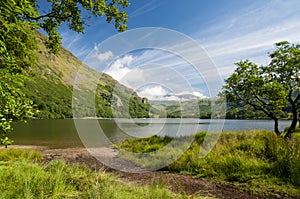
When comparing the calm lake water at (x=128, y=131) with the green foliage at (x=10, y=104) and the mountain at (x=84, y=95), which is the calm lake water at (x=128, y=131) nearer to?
the mountain at (x=84, y=95)

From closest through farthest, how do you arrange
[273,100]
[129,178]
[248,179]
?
[248,179]
[129,178]
[273,100]

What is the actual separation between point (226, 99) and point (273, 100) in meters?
2.89

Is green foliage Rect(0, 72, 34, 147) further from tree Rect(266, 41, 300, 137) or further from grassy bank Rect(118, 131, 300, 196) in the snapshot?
tree Rect(266, 41, 300, 137)

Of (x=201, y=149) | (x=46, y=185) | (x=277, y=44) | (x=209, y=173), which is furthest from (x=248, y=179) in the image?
(x=277, y=44)

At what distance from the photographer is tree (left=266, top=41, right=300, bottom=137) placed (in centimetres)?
1319

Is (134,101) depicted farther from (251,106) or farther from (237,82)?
(251,106)

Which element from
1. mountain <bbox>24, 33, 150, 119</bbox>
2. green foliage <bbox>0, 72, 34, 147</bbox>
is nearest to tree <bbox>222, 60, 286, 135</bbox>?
mountain <bbox>24, 33, 150, 119</bbox>

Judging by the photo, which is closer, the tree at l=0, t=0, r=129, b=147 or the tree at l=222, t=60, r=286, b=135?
the tree at l=0, t=0, r=129, b=147

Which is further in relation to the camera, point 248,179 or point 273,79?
point 273,79

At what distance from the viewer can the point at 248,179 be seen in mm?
7289

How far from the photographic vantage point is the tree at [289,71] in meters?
13.2

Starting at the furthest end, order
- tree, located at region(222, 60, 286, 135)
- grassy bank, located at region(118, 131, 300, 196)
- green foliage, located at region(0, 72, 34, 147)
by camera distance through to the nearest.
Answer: tree, located at region(222, 60, 286, 135) → grassy bank, located at region(118, 131, 300, 196) → green foliage, located at region(0, 72, 34, 147)

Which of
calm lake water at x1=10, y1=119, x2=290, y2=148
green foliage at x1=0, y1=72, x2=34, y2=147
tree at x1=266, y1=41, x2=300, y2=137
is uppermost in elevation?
tree at x1=266, y1=41, x2=300, y2=137

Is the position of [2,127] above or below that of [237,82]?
below
